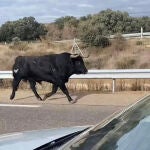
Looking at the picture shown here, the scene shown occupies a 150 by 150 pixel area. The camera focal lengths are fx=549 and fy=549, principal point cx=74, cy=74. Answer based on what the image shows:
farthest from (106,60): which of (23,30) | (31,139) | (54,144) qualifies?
(23,30)

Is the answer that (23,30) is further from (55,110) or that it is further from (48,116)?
(48,116)

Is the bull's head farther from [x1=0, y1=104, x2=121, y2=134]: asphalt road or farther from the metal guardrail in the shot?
[x1=0, y1=104, x2=121, y2=134]: asphalt road

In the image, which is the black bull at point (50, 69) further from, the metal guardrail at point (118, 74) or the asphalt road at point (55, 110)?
the metal guardrail at point (118, 74)

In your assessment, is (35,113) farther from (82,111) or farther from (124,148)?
(124,148)

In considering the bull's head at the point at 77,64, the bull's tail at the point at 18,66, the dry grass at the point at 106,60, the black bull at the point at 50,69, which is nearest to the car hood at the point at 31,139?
the black bull at the point at 50,69

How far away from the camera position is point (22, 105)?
15.6 meters

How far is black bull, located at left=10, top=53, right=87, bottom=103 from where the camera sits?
16.6 m

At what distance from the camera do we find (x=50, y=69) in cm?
1669

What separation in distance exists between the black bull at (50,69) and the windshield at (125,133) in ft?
41.8

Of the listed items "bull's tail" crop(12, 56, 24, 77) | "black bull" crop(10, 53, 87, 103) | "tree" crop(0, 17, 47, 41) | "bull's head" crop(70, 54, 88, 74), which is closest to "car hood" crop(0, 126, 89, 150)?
"black bull" crop(10, 53, 87, 103)

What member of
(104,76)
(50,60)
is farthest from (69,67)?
(104,76)

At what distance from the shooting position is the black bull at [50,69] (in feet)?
54.4

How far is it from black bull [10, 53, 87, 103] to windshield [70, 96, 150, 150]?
12753 mm

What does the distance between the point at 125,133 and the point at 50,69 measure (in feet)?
44.8
